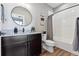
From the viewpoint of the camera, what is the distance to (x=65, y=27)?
1.45m

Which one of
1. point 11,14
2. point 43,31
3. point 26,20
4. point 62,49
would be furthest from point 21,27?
point 62,49

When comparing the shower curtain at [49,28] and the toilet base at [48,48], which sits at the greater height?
the shower curtain at [49,28]

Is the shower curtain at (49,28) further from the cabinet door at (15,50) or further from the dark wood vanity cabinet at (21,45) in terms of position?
the cabinet door at (15,50)

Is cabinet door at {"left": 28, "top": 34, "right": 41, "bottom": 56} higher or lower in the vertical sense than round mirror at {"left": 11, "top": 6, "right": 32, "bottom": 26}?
lower

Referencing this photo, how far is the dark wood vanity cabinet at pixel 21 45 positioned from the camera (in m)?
1.37

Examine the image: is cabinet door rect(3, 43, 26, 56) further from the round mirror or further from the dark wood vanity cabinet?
the round mirror

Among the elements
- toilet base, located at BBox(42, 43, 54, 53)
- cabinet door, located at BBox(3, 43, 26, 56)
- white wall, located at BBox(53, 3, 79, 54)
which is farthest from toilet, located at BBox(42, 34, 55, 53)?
cabinet door, located at BBox(3, 43, 26, 56)

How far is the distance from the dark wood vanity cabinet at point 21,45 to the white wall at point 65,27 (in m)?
0.38

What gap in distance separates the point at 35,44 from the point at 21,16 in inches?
23.8

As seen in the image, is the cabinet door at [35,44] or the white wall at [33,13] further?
the cabinet door at [35,44]

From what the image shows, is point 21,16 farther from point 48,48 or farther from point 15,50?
point 48,48

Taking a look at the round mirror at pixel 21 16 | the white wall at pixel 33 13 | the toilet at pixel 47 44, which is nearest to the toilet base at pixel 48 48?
the toilet at pixel 47 44

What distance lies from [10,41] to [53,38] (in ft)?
2.67

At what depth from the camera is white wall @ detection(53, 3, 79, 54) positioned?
1.40m
